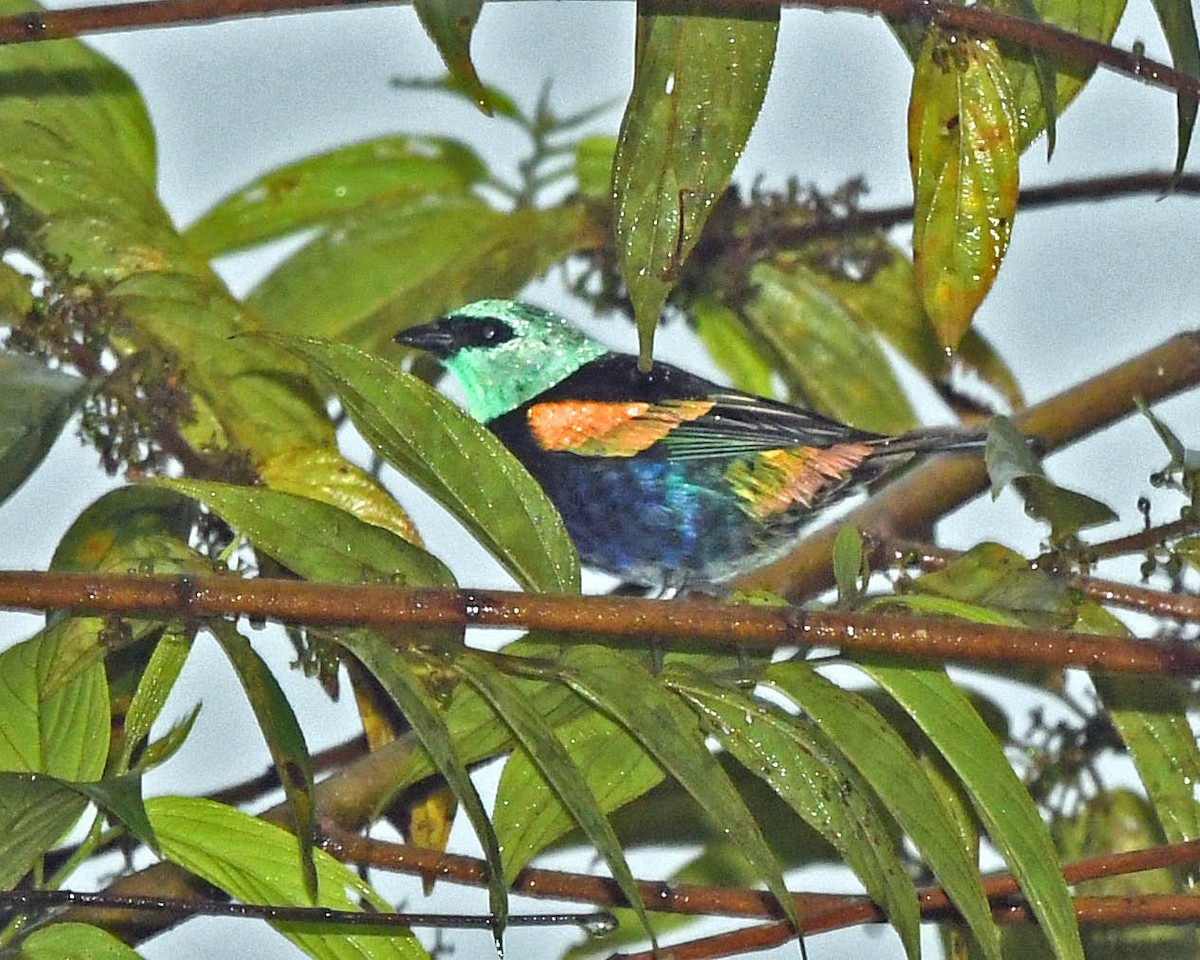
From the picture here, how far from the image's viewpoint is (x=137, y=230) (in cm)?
223

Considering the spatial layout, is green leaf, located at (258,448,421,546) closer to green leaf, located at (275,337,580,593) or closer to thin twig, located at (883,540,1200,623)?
green leaf, located at (275,337,580,593)

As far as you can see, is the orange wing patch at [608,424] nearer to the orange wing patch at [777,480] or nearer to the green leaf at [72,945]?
the orange wing patch at [777,480]

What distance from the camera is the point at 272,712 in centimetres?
135

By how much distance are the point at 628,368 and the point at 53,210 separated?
98 centimetres

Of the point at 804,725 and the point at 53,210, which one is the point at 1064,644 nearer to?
the point at 804,725

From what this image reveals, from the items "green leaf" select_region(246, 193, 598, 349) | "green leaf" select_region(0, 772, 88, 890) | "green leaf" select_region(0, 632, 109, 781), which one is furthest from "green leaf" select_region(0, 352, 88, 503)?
"green leaf" select_region(246, 193, 598, 349)

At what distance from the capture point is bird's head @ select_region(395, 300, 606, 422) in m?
2.95

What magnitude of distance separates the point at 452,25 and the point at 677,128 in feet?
0.76

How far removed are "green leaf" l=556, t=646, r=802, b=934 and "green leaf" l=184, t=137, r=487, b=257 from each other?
1596 mm

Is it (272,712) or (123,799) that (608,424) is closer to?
(272,712)

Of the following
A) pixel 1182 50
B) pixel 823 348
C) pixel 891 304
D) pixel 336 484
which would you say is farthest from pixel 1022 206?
pixel 336 484

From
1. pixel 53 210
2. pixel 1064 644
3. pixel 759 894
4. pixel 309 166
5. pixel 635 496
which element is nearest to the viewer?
pixel 1064 644

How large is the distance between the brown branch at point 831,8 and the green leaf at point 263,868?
0.66 meters

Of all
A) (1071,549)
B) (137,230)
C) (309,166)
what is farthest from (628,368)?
(1071,549)
